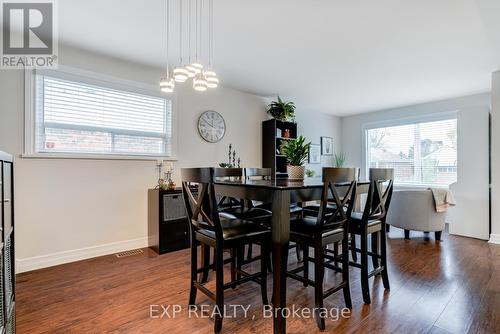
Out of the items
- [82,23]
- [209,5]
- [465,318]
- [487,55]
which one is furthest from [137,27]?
[487,55]

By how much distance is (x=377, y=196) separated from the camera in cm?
210

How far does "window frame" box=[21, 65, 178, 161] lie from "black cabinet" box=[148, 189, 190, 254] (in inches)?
22.9

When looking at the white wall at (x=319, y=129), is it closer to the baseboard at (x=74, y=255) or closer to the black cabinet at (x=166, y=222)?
the black cabinet at (x=166, y=222)

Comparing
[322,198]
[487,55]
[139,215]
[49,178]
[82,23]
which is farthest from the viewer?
[139,215]

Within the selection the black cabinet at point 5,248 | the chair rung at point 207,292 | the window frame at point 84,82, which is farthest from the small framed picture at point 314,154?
the black cabinet at point 5,248

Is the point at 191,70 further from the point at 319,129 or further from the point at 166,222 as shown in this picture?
the point at 319,129

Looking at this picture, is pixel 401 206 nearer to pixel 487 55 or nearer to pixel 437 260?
pixel 437 260

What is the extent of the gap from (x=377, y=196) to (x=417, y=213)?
209 centimetres

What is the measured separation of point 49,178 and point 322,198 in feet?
9.28

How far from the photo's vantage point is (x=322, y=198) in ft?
5.37

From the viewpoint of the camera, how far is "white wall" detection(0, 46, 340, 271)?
8.42 feet

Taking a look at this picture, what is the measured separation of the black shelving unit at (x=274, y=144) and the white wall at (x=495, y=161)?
116 inches

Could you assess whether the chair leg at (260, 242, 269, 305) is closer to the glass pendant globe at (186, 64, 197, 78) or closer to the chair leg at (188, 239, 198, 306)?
the chair leg at (188, 239, 198, 306)

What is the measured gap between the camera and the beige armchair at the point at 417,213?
3576 mm
